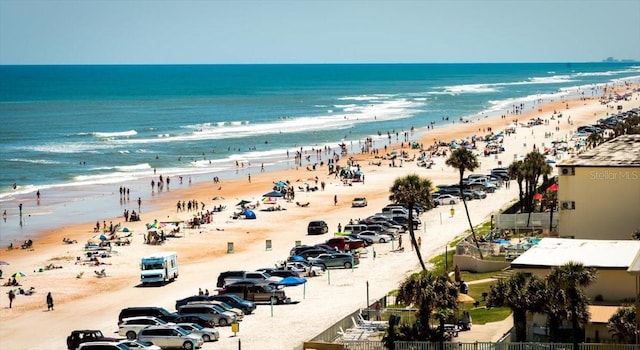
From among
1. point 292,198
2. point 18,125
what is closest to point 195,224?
point 292,198

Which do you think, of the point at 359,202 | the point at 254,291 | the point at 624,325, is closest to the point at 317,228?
the point at 359,202

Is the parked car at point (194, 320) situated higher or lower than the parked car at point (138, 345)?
higher

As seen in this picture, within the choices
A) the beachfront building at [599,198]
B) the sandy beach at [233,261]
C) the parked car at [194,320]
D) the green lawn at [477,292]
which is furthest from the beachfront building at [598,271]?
the parked car at [194,320]

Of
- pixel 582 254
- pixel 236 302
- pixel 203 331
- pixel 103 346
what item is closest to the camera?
pixel 582 254

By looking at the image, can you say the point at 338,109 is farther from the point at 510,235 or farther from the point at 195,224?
the point at 510,235

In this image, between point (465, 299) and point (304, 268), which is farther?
point (304, 268)

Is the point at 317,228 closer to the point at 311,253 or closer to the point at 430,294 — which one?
the point at 311,253

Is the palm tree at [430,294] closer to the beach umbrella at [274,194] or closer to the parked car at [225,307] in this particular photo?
the parked car at [225,307]

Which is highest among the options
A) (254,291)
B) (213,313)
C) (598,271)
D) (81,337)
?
(598,271)
